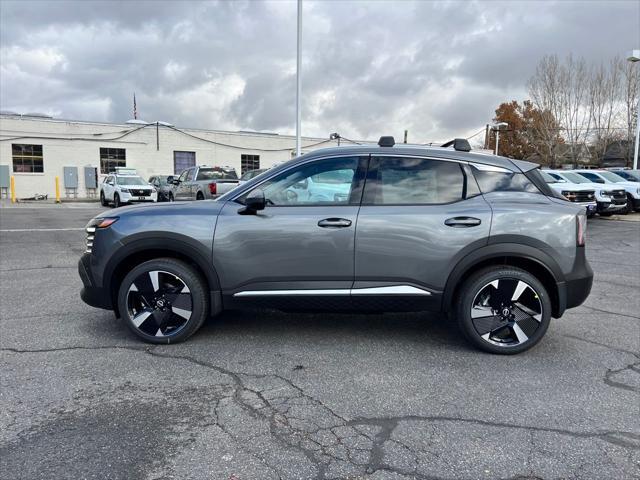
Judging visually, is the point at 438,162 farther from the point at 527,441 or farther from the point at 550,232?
the point at 527,441

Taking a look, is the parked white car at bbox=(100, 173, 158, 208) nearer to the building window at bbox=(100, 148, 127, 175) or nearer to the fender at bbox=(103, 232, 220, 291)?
the building window at bbox=(100, 148, 127, 175)

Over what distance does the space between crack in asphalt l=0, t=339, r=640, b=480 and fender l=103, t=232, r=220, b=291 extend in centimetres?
102

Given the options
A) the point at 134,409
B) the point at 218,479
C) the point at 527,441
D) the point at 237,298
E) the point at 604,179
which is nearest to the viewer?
the point at 218,479

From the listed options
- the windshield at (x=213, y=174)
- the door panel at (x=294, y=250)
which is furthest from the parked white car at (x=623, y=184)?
the door panel at (x=294, y=250)

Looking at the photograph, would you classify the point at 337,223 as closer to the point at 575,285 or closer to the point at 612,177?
the point at 575,285

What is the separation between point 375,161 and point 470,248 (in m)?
1.08

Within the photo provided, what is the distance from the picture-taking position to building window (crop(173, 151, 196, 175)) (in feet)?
112

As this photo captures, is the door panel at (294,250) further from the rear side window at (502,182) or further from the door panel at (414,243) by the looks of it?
the rear side window at (502,182)

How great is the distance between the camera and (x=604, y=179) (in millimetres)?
19188

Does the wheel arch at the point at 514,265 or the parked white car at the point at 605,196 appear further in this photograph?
the parked white car at the point at 605,196

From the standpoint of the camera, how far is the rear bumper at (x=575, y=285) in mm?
4164

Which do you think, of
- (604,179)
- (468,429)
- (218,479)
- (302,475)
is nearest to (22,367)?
(218,479)

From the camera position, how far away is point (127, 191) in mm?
22625

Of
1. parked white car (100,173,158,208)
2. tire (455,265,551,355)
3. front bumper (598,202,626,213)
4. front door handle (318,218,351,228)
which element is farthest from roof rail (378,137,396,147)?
parked white car (100,173,158,208)
